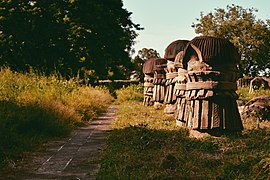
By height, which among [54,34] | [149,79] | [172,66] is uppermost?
[54,34]

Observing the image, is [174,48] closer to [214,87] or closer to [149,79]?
[214,87]

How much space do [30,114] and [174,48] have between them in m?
4.23

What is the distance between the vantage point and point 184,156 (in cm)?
474

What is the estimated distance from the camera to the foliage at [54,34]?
19.8m

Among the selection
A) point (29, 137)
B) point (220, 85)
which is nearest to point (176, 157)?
point (220, 85)

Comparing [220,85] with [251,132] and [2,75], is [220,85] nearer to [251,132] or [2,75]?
[251,132]

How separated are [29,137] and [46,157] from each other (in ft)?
4.72

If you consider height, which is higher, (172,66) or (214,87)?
(172,66)

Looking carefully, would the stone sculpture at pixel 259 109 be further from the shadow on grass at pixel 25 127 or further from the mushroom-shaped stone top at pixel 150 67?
the mushroom-shaped stone top at pixel 150 67

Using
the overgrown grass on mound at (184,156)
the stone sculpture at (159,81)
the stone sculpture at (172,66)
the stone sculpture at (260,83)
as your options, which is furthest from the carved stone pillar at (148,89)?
the overgrown grass on mound at (184,156)

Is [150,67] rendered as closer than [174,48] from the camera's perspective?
No

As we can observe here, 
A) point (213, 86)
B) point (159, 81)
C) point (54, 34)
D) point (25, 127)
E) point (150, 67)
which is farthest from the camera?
point (54, 34)

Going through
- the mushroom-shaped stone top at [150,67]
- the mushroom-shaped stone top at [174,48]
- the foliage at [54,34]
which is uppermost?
the foliage at [54,34]

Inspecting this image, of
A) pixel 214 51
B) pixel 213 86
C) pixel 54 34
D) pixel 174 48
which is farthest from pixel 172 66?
pixel 54 34
